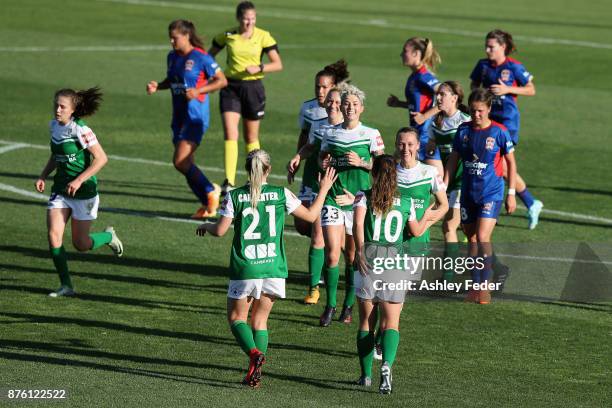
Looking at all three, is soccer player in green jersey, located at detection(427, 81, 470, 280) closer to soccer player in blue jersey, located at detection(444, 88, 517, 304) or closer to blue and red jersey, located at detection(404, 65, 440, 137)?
soccer player in blue jersey, located at detection(444, 88, 517, 304)

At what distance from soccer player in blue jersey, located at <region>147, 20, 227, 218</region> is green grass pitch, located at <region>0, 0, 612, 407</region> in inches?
21.3

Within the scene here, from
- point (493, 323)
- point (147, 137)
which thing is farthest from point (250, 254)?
point (147, 137)

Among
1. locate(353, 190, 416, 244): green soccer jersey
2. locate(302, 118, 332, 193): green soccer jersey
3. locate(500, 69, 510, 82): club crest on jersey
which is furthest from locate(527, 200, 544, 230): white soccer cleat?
locate(353, 190, 416, 244): green soccer jersey

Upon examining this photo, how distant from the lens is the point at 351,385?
404 inches

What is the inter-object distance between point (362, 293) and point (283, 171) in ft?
32.2

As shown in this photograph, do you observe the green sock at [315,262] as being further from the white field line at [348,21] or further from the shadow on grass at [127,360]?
the white field line at [348,21]

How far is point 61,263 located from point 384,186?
436cm

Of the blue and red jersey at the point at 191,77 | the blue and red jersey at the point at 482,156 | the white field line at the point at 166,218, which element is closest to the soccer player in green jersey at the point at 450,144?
the blue and red jersey at the point at 482,156

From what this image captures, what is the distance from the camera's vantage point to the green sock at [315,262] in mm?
12656

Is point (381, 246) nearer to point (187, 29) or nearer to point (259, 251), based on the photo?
point (259, 251)

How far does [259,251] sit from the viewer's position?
9.98m

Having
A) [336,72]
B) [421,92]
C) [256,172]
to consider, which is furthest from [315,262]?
[421,92]

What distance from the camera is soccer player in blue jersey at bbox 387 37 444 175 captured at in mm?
14734

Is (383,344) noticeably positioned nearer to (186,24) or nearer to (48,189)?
(186,24)
